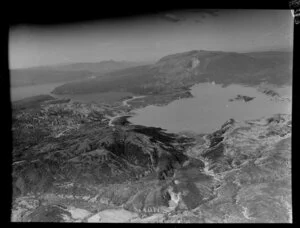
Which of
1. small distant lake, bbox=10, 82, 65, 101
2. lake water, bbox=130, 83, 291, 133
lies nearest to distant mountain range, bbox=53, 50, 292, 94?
small distant lake, bbox=10, 82, 65, 101

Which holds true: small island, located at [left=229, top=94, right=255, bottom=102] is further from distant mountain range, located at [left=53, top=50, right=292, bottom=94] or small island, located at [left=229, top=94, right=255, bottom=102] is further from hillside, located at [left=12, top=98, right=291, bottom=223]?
hillside, located at [left=12, top=98, right=291, bottom=223]

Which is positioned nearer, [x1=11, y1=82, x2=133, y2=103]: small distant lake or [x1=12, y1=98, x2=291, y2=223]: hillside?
[x1=12, y1=98, x2=291, y2=223]: hillside

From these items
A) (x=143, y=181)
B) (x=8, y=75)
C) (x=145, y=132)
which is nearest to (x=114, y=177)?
(x=143, y=181)

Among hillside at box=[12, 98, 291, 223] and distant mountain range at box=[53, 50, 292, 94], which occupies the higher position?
distant mountain range at box=[53, 50, 292, 94]

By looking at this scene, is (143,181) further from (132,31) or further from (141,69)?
(132,31)

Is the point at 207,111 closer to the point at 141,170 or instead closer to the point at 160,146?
the point at 160,146

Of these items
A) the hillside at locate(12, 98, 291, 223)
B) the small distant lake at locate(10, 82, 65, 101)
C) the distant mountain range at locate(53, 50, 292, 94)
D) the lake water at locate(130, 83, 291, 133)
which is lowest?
the hillside at locate(12, 98, 291, 223)
